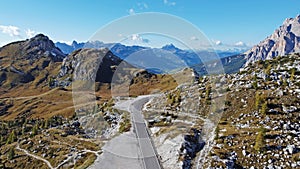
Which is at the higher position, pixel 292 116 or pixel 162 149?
pixel 292 116

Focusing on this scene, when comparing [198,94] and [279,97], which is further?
[198,94]

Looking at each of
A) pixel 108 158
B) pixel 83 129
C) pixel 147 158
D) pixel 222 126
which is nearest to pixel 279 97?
pixel 222 126

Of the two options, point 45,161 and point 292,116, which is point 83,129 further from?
point 292,116

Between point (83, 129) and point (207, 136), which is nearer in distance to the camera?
point (207, 136)

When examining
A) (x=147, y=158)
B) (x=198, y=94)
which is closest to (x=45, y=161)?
(x=147, y=158)

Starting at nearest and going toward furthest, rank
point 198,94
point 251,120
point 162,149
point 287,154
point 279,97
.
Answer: point 287,154
point 162,149
point 251,120
point 279,97
point 198,94

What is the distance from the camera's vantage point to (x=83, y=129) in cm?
9531

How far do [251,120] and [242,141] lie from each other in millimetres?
10374

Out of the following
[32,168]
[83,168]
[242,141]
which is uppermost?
[242,141]

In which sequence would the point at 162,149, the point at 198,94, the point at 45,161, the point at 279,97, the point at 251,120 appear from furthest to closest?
1. the point at 198,94
2. the point at 45,161
3. the point at 279,97
4. the point at 251,120
5. the point at 162,149

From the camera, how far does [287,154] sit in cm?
4800

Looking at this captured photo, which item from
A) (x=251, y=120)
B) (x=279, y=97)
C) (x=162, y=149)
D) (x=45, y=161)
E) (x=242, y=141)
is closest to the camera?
(x=242, y=141)

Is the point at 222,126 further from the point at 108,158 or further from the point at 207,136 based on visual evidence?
the point at 108,158

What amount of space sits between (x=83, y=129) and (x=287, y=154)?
223 ft
